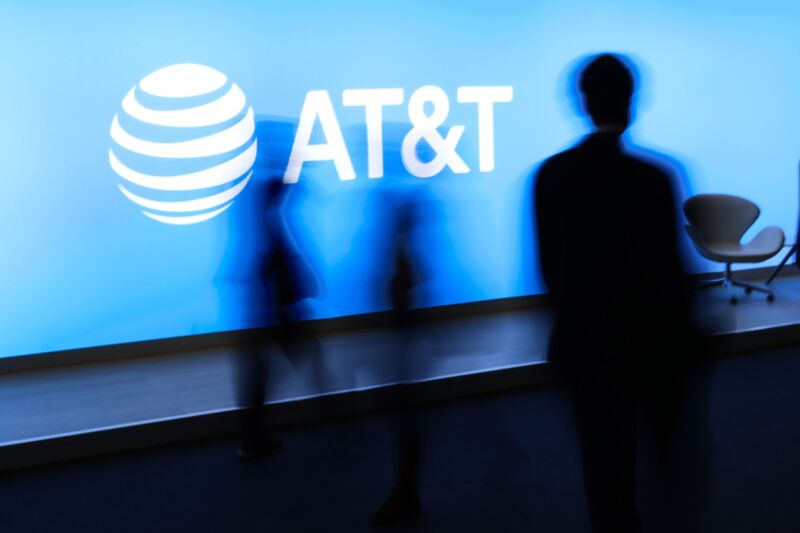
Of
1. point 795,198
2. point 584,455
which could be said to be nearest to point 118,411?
point 584,455

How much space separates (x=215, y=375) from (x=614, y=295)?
3.73 meters

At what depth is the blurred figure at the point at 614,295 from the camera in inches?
82.5

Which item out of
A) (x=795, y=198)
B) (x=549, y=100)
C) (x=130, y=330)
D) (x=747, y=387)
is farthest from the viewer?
(x=795, y=198)

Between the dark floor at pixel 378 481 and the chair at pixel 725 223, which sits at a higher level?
the chair at pixel 725 223

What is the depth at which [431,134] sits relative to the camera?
6.57 m

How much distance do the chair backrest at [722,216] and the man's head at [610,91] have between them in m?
5.92

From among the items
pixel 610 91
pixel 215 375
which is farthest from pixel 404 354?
pixel 215 375

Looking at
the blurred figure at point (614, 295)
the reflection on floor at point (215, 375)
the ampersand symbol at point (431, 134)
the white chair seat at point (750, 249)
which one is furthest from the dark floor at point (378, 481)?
the white chair seat at point (750, 249)

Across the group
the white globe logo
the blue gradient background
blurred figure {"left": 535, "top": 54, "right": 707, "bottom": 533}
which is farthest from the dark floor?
the white globe logo

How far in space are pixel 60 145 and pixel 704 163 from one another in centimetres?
634

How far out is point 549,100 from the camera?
715 cm

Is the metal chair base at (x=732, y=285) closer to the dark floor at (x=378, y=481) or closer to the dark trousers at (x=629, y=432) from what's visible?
the dark floor at (x=378, y=481)

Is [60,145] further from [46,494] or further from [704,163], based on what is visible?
[704,163]

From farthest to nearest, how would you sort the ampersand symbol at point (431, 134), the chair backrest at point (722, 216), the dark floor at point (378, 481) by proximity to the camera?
the chair backrest at point (722, 216) < the ampersand symbol at point (431, 134) < the dark floor at point (378, 481)
